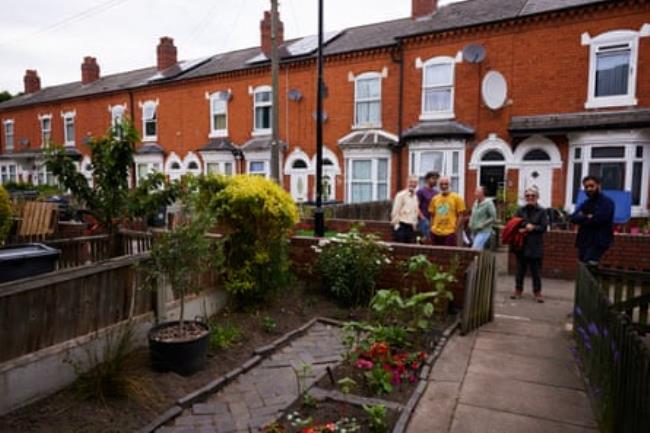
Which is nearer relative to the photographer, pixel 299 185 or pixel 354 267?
pixel 354 267

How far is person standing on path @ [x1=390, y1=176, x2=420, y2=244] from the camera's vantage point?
7836 millimetres

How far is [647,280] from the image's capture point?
4.74 metres

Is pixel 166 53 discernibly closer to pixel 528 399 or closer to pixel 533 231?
pixel 533 231

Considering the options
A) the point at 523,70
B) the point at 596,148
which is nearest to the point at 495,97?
the point at 523,70

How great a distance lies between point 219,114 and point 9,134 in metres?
21.0

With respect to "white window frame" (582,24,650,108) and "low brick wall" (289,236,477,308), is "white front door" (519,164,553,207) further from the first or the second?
"low brick wall" (289,236,477,308)

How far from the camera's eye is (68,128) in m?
27.4

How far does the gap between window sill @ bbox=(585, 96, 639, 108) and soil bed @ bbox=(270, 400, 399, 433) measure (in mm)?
12870

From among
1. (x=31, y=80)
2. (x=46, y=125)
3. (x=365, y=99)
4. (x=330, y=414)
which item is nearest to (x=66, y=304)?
(x=330, y=414)

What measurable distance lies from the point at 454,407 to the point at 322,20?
7.86m

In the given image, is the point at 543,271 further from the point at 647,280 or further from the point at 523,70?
the point at 523,70

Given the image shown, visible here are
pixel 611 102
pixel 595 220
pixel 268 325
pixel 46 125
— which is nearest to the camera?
pixel 268 325

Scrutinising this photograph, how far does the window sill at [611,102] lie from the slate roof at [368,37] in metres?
2.76

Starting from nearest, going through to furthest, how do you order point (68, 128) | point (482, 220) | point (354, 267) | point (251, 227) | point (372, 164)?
1. point (251, 227)
2. point (354, 267)
3. point (482, 220)
4. point (372, 164)
5. point (68, 128)
